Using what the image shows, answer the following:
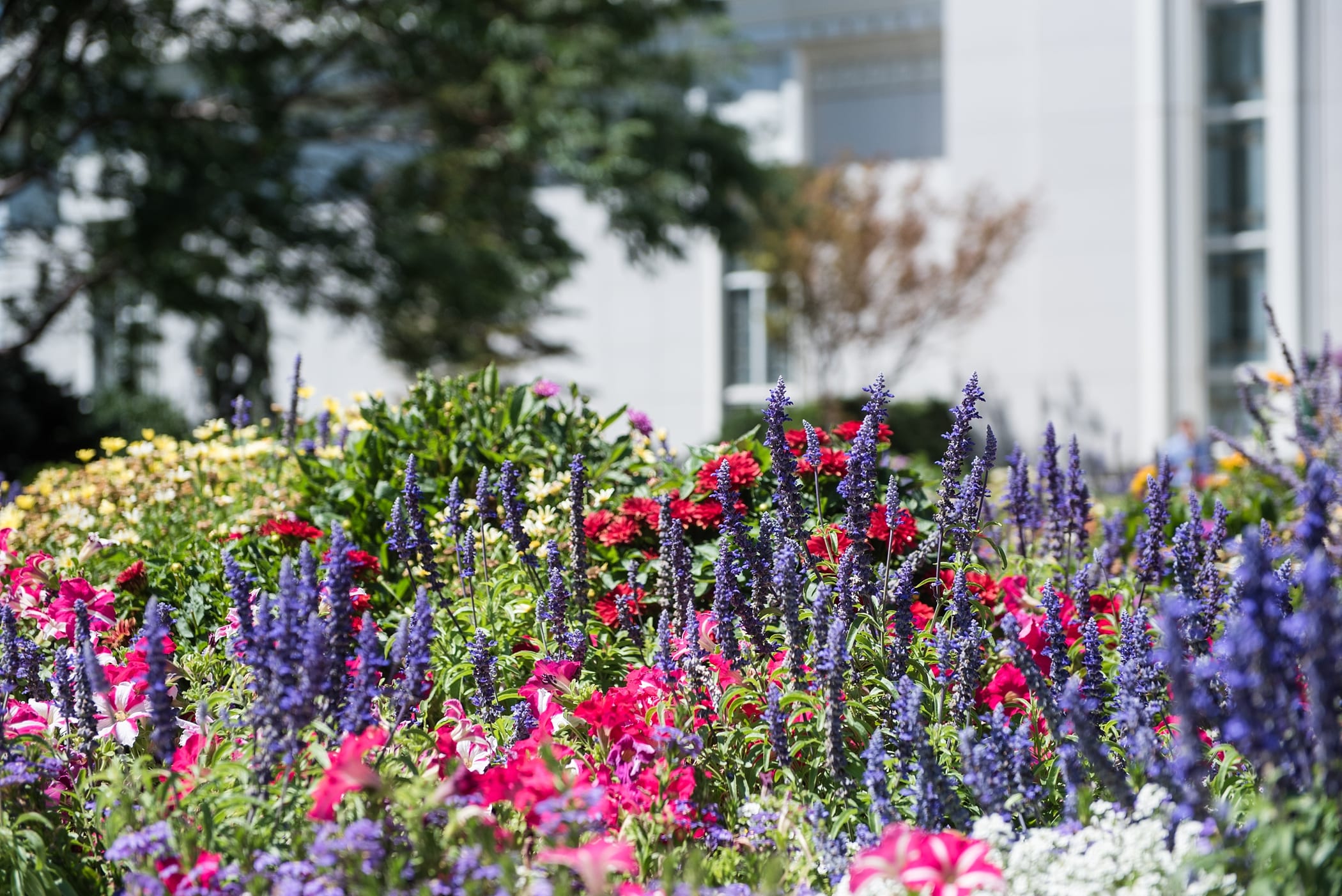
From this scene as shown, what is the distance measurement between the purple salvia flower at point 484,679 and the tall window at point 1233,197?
16.9 meters

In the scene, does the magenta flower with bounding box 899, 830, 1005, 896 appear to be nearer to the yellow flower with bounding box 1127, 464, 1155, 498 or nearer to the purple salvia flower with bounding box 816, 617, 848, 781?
the purple salvia flower with bounding box 816, 617, 848, 781

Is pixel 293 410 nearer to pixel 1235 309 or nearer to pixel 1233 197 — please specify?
pixel 1235 309

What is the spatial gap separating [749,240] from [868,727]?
12086 millimetres

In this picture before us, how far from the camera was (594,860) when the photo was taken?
1701 mm

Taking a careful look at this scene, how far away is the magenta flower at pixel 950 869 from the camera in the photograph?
1.72 m

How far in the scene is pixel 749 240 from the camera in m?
14.2

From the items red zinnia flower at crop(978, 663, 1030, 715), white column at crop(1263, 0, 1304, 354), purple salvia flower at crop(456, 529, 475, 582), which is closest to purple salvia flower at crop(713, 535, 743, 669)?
red zinnia flower at crop(978, 663, 1030, 715)

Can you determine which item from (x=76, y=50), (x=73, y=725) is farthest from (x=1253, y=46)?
(x=73, y=725)

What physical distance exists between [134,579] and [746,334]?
1852 centimetres

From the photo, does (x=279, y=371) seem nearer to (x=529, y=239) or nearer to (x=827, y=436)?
(x=529, y=239)

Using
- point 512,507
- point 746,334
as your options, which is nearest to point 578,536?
point 512,507

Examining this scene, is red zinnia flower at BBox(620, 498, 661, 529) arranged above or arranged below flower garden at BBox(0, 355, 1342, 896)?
above

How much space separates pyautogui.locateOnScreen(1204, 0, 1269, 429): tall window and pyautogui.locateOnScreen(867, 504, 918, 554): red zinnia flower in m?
16.0

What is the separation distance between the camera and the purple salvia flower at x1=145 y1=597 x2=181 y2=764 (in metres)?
1.96
